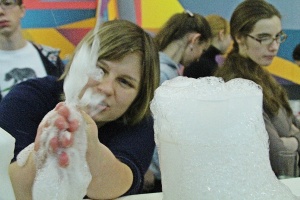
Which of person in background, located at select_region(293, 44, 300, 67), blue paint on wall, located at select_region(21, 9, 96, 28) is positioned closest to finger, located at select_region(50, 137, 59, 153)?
blue paint on wall, located at select_region(21, 9, 96, 28)

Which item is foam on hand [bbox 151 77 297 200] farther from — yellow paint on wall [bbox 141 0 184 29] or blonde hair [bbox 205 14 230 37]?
yellow paint on wall [bbox 141 0 184 29]

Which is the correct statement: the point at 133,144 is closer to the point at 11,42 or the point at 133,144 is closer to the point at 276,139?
the point at 276,139

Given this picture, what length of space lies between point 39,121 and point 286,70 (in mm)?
1360

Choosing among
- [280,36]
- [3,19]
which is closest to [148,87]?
[280,36]

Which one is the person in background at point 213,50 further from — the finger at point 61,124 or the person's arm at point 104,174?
the finger at point 61,124

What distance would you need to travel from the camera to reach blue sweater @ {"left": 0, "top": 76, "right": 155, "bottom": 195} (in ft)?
2.69

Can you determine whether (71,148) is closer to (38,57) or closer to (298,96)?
(38,57)

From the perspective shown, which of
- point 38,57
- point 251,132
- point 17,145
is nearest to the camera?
point 251,132

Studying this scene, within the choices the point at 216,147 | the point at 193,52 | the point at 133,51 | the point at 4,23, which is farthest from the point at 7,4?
the point at 216,147

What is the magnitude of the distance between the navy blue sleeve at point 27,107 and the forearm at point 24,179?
22cm

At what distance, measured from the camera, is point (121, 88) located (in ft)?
2.68

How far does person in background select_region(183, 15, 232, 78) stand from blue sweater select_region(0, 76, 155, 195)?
2.25 ft

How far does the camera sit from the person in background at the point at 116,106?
734 millimetres

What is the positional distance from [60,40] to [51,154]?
1.51 meters
